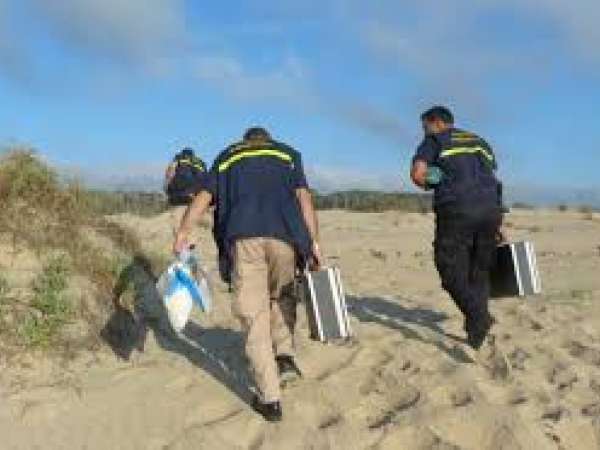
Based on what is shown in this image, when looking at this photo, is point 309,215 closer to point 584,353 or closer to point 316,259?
point 316,259

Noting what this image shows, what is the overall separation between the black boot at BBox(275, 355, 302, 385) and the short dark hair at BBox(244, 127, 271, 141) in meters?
1.54

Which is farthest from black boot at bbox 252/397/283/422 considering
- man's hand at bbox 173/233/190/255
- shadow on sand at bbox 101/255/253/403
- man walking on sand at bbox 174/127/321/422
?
man's hand at bbox 173/233/190/255

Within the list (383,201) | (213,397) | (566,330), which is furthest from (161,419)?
(383,201)

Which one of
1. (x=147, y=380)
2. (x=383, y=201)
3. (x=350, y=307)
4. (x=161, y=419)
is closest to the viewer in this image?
(x=161, y=419)

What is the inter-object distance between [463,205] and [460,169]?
10.7 inches

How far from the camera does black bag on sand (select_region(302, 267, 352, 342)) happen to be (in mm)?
8094

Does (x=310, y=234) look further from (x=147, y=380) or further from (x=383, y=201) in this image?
(x=383, y=201)

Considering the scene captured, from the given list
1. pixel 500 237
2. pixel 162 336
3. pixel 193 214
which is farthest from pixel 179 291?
pixel 500 237

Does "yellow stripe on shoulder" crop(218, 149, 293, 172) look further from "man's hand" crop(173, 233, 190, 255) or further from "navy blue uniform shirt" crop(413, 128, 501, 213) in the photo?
"navy blue uniform shirt" crop(413, 128, 501, 213)

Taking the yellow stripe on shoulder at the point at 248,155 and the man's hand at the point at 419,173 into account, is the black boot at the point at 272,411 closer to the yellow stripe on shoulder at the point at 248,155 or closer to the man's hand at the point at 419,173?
the yellow stripe on shoulder at the point at 248,155

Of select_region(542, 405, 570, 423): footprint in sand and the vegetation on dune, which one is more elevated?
Answer: the vegetation on dune

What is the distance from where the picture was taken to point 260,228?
768cm

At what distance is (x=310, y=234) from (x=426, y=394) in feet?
4.25

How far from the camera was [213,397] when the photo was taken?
8023mm
